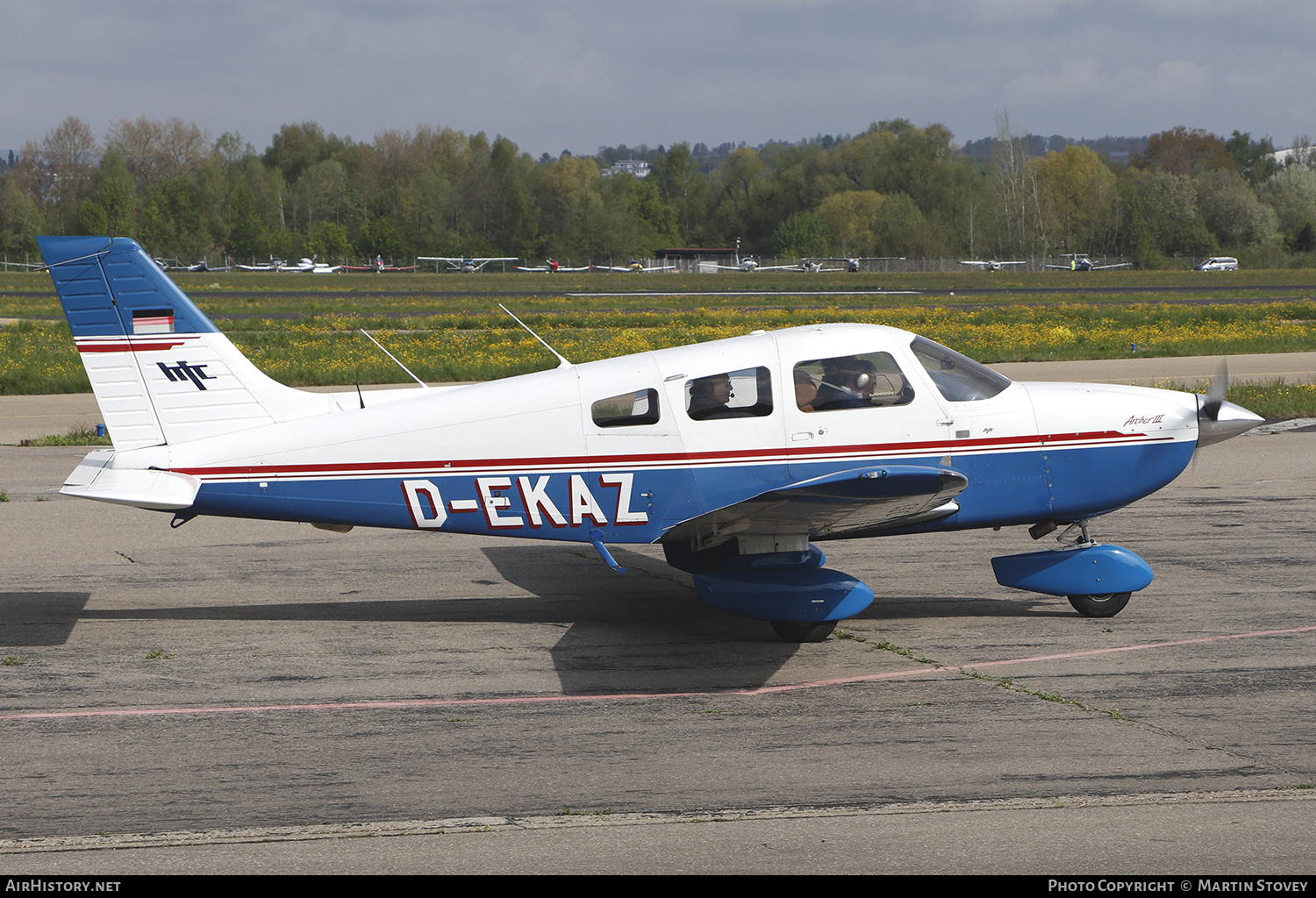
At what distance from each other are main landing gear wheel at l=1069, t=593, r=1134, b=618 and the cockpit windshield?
1.84 m

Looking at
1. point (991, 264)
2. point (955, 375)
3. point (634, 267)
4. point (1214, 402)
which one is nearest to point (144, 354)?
point (955, 375)

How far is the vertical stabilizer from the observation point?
28.0 ft

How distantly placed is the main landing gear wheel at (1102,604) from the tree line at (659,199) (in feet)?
368

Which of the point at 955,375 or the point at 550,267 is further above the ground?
the point at 550,267

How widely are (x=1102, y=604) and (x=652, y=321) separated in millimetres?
35055

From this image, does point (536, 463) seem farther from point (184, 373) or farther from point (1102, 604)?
point (1102, 604)

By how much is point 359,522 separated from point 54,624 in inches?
105

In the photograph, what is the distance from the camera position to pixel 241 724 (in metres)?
7.02

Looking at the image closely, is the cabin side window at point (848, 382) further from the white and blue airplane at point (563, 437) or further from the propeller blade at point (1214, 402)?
the propeller blade at point (1214, 402)

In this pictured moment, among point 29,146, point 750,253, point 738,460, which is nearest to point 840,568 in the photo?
point 738,460

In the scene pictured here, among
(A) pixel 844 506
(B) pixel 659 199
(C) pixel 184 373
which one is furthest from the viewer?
(B) pixel 659 199

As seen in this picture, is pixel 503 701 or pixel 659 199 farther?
pixel 659 199

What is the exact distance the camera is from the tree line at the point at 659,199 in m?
126

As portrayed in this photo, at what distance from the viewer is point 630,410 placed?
28.2 feet
